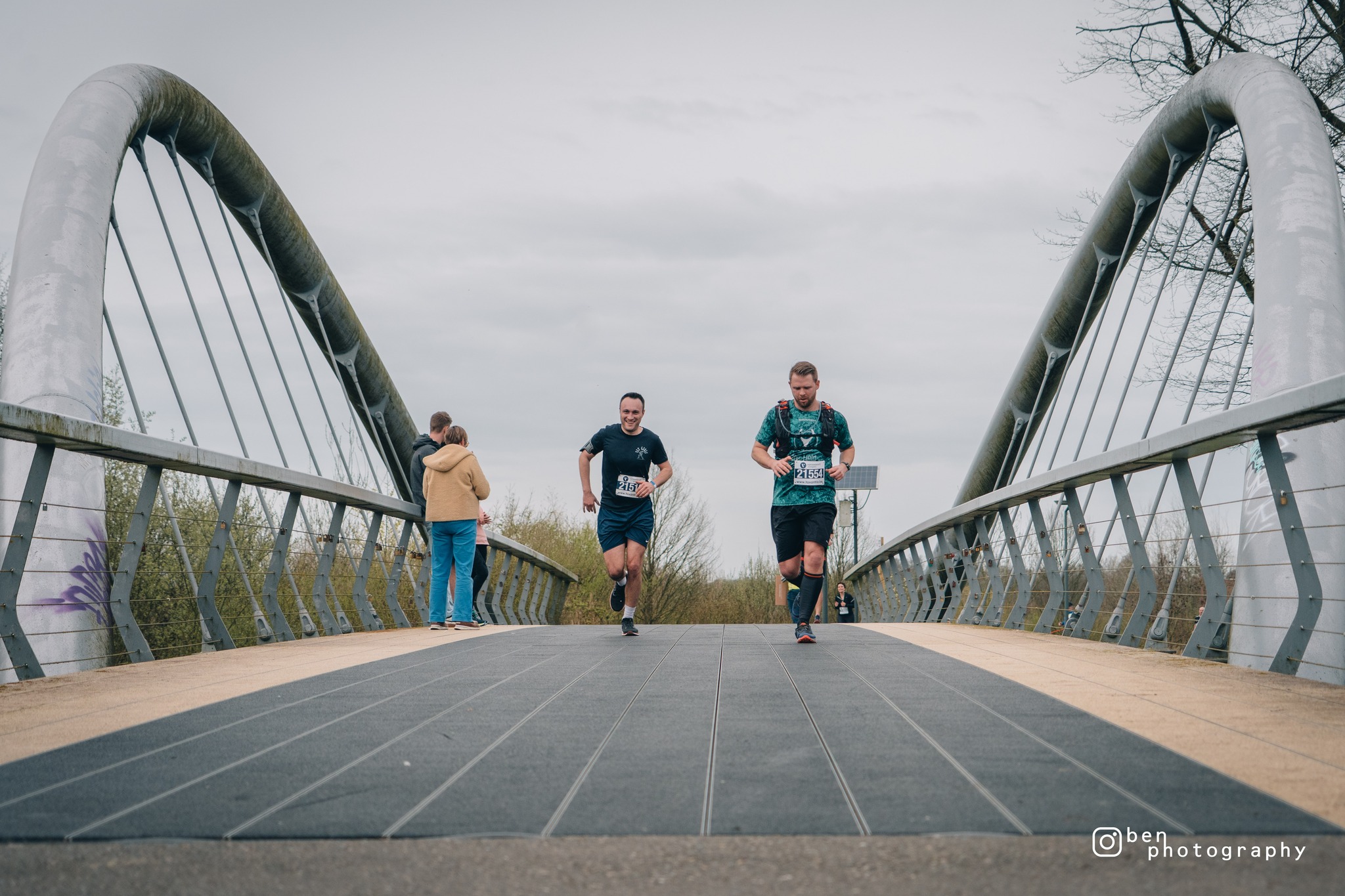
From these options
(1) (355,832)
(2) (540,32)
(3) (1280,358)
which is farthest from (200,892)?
(2) (540,32)

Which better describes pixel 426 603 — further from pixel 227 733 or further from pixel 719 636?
pixel 227 733

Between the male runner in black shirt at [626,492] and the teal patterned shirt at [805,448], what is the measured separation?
1.22m

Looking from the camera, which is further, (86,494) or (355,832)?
(86,494)

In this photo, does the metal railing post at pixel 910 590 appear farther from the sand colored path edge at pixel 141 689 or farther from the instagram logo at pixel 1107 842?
the instagram logo at pixel 1107 842

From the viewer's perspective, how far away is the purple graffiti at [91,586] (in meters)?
8.37

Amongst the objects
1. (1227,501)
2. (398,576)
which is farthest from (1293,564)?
(398,576)

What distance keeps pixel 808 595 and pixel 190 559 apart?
6479mm

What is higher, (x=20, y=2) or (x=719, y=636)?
(x=20, y=2)

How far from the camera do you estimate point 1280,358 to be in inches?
345

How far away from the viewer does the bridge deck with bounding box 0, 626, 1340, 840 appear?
8.73ft

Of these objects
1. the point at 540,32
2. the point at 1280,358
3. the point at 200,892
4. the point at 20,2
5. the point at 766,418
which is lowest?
the point at 200,892

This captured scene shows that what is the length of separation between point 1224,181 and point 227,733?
1733 centimetres

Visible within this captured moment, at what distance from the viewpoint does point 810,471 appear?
822 centimetres

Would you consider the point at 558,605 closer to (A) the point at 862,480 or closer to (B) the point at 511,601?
(B) the point at 511,601
